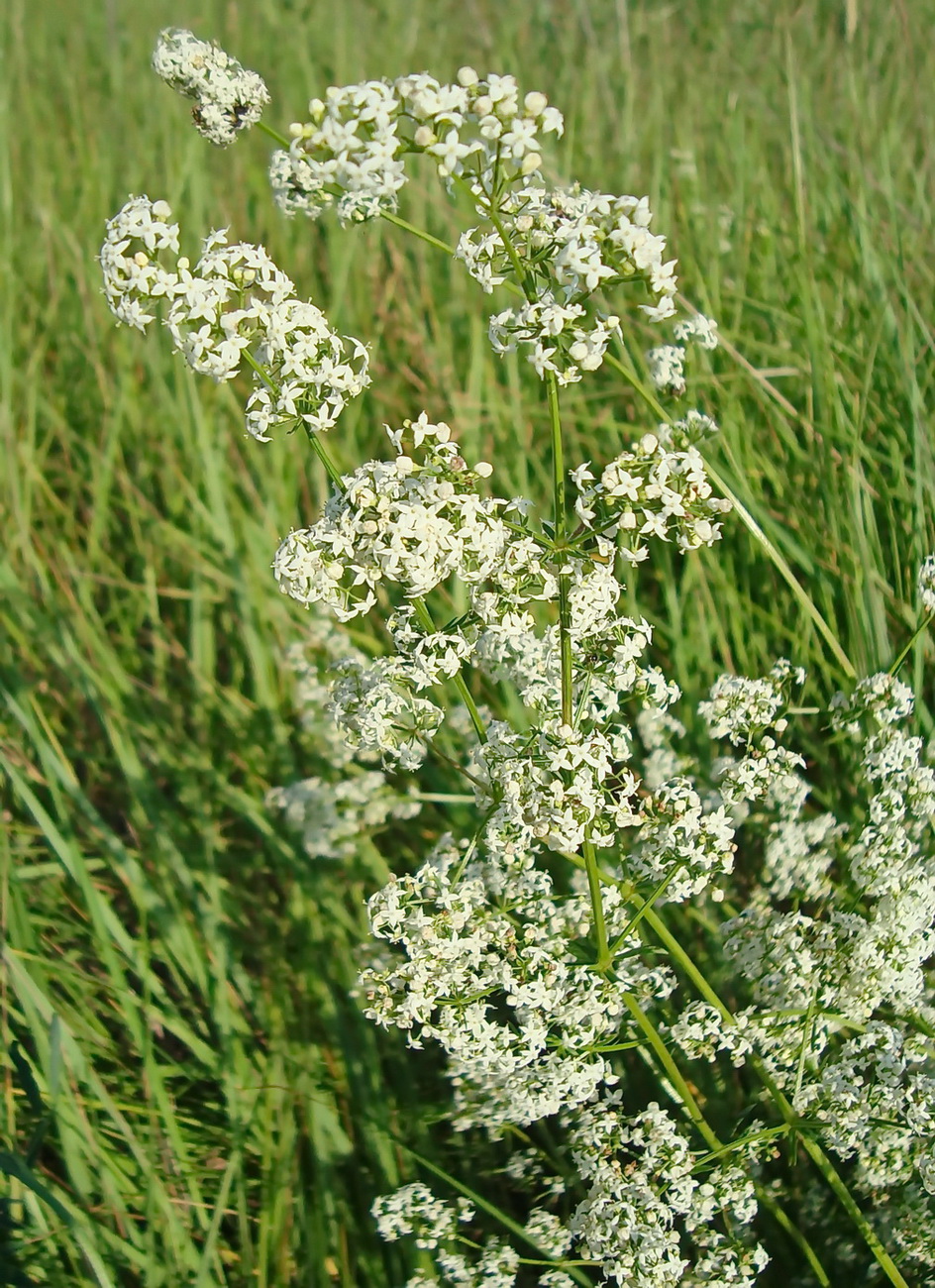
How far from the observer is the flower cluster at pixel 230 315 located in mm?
1607

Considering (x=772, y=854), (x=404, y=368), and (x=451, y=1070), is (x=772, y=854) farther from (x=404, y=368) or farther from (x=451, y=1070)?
(x=404, y=368)

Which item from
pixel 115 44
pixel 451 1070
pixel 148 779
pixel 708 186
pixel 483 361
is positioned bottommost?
pixel 451 1070

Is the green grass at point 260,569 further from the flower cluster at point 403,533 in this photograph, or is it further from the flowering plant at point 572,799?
the flower cluster at point 403,533

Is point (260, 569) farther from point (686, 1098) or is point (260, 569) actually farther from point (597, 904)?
point (686, 1098)

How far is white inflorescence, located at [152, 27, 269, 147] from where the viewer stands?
5.71ft

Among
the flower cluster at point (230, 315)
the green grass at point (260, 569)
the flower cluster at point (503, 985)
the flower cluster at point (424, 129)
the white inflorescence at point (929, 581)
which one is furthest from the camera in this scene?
the green grass at point (260, 569)

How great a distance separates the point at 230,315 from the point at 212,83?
432mm

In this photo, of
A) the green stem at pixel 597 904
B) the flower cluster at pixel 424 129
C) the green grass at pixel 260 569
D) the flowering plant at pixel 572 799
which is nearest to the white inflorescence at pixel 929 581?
the flowering plant at pixel 572 799

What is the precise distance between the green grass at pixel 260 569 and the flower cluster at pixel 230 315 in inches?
48.4

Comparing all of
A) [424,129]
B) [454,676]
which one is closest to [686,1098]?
[454,676]

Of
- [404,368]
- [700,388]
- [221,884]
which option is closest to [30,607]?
[221,884]

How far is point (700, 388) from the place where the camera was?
3.45 m

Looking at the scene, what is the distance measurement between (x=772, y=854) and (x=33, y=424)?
288 cm

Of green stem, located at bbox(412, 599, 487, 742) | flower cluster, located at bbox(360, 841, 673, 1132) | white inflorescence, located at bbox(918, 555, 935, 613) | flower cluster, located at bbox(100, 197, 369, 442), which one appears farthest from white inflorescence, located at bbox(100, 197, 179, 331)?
white inflorescence, located at bbox(918, 555, 935, 613)
